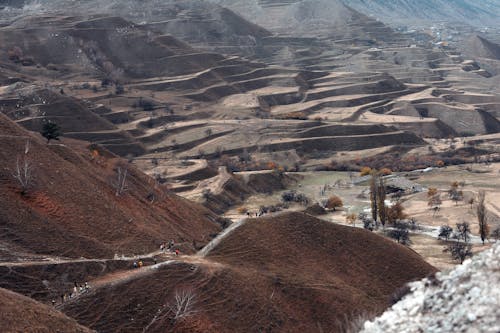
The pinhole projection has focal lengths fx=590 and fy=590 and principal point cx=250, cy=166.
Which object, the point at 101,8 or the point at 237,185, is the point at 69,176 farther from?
the point at 101,8

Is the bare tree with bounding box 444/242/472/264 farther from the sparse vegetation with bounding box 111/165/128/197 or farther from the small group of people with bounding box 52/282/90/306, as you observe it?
the small group of people with bounding box 52/282/90/306

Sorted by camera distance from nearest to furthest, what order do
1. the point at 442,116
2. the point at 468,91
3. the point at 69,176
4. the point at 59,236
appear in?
the point at 59,236 < the point at 69,176 < the point at 442,116 < the point at 468,91

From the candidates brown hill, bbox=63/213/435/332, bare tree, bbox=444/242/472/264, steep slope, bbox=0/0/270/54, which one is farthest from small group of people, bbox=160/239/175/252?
steep slope, bbox=0/0/270/54

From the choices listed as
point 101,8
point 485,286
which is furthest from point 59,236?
point 101,8

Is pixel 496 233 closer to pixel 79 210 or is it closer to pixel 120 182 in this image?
pixel 120 182

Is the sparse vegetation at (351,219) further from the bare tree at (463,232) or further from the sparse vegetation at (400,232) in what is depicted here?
the bare tree at (463,232)

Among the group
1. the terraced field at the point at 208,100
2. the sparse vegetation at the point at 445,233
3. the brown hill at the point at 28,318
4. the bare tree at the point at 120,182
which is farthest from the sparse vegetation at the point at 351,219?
the brown hill at the point at 28,318
